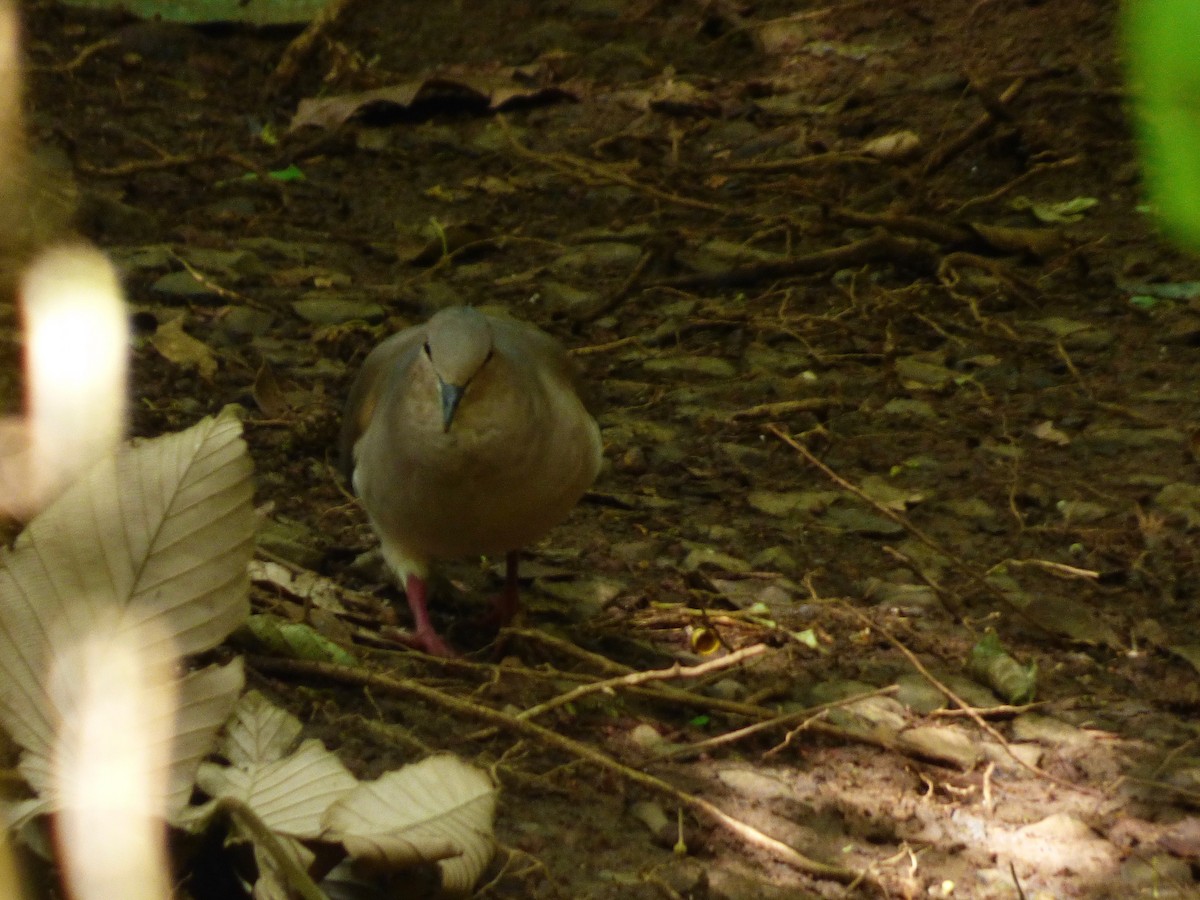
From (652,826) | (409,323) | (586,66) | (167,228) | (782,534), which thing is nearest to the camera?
(652,826)

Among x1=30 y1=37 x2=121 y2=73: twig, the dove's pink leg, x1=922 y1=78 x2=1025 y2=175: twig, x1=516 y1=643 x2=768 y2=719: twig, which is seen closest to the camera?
x1=516 y1=643 x2=768 y2=719: twig

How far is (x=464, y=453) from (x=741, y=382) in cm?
225

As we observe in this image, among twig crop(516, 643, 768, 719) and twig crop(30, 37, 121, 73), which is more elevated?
twig crop(30, 37, 121, 73)

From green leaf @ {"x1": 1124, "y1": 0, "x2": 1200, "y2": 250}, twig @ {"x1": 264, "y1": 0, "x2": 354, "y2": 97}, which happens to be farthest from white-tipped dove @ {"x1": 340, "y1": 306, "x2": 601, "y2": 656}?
twig @ {"x1": 264, "y1": 0, "x2": 354, "y2": 97}

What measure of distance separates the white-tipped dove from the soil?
27cm

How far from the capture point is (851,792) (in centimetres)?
303

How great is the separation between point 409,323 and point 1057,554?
8.69ft

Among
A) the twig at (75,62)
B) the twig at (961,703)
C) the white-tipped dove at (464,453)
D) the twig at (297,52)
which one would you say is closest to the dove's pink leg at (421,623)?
the white-tipped dove at (464,453)

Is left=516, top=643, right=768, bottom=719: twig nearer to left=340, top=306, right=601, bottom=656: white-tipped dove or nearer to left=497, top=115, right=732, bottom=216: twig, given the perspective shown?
left=340, top=306, right=601, bottom=656: white-tipped dove

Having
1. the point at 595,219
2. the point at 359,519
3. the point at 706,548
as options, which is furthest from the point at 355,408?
the point at 595,219

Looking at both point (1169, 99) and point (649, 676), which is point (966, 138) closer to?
point (649, 676)

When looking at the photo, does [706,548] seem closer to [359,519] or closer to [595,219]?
[359,519]

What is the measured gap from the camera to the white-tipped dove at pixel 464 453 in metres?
3.43

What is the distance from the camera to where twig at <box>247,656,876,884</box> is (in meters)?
2.66
